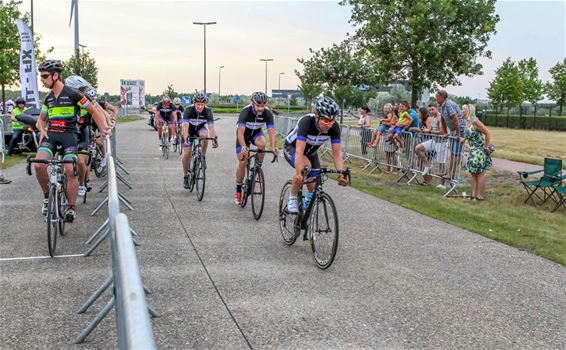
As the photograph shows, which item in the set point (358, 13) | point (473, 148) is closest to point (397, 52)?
point (358, 13)

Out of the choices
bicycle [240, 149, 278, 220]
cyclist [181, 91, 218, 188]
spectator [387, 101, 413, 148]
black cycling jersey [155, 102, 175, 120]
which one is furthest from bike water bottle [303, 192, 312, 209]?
black cycling jersey [155, 102, 175, 120]

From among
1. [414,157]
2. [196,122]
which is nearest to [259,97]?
[196,122]

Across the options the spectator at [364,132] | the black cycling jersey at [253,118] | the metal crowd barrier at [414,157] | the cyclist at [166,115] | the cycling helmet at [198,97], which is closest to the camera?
the black cycling jersey at [253,118]

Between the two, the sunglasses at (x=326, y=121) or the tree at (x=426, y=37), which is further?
the tree at (x=426, y=37)

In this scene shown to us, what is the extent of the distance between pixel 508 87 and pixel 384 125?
47.6m

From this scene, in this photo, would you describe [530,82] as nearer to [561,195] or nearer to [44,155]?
Answer: [561,195]

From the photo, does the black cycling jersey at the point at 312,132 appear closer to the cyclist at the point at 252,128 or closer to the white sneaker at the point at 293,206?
the white sneaker at the point at 293,206

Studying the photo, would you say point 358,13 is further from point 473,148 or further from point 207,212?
point 207,212

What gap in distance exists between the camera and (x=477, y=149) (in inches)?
446

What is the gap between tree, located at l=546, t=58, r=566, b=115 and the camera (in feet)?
173

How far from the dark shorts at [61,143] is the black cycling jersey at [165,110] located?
12.3 metres

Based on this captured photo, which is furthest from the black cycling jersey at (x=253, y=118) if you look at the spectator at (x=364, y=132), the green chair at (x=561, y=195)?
the spectator at (x=364, y=132)

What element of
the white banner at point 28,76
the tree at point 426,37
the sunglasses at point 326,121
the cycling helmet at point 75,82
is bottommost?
the sunglasses at point 326,121

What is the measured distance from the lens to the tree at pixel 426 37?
22.9 meters
